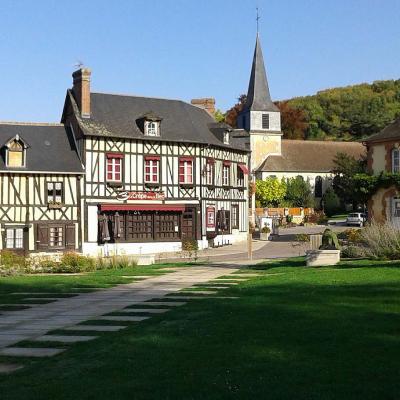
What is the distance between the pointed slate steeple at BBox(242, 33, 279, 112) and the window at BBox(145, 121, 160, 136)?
1258 inches

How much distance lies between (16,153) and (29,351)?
93.1ft

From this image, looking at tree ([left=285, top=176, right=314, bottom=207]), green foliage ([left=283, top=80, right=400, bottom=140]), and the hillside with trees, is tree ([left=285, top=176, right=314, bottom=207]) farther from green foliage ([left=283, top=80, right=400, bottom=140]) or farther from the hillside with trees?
green foliage ([left=283, top=80, right=400, bottom=140])

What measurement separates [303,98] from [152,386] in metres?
125

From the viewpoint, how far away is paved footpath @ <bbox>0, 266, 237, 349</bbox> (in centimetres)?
1109

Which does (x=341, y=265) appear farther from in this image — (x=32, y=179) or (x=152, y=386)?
(x=32, y=179)

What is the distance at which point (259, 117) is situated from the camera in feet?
235

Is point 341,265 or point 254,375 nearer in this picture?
point 254,375

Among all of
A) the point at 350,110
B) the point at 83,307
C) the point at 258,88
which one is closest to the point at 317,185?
the point at 258,88

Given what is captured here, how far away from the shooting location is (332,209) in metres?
69.6

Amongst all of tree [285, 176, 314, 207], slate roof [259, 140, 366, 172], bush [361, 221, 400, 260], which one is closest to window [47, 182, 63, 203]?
bush [361, 221, 400, 260]

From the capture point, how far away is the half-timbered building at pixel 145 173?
38.0 meters

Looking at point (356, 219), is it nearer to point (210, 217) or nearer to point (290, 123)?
point (210, 217)

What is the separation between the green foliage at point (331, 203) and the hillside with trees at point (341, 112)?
60.1 feet

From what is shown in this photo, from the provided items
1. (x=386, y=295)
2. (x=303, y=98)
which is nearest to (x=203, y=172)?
(x=386, y=295)
